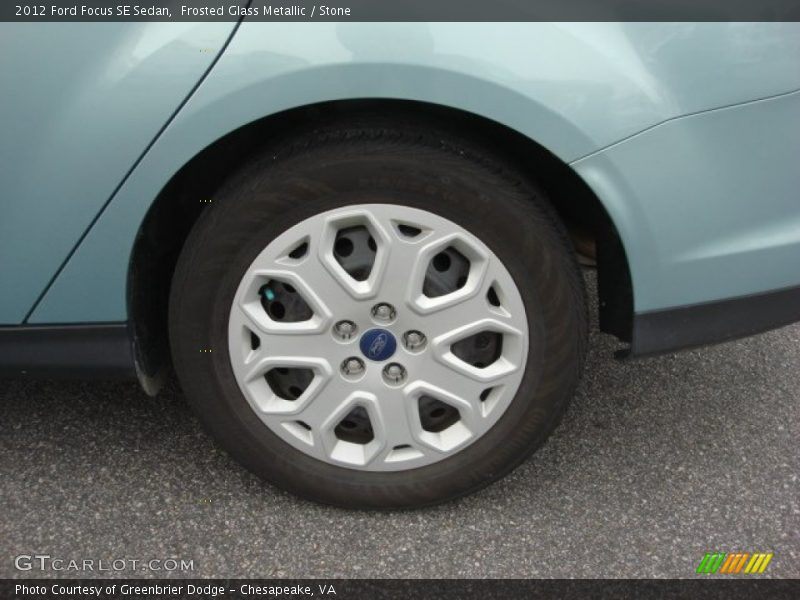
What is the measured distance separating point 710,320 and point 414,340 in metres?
0.66

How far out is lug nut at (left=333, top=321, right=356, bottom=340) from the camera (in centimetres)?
178

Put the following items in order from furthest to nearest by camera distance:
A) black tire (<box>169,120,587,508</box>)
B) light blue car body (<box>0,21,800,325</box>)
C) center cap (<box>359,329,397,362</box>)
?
1. center cap (<box>359,329,397,362</box>)
2. black tire (<box>169,120,587,508</box>)
3. light blue car body (<box>0,21,800,325</box>)

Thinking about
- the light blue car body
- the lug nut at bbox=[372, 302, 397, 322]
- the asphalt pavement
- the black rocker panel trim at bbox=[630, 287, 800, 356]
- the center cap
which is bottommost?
the asphalt pavement

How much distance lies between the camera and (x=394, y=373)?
183 centimetres

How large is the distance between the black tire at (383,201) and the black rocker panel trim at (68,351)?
0.12 meters

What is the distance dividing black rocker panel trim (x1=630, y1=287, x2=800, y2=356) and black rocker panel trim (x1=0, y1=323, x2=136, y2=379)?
1.16 m

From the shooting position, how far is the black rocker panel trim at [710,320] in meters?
1.74

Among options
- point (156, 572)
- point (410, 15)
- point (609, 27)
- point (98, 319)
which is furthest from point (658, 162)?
point (156, 572)

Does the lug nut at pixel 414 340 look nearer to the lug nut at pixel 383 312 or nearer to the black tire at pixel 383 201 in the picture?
the lug nut at pixel 383 312

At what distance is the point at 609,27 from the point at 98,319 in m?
1.24

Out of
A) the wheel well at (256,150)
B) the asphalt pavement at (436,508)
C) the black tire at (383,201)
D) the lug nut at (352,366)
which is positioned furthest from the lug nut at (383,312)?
the asphalt pavement at (436,508)

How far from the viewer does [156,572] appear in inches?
70.0

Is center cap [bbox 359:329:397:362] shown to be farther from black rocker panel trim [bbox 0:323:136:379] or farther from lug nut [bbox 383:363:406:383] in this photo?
black rocker panel trim [bbox 0:323:136:379]

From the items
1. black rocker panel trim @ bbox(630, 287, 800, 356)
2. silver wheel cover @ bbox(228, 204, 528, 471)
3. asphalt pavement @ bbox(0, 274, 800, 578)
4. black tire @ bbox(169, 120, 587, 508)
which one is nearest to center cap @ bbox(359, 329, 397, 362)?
silver wheel cover @ bbox(228, 204, 528, 471)
